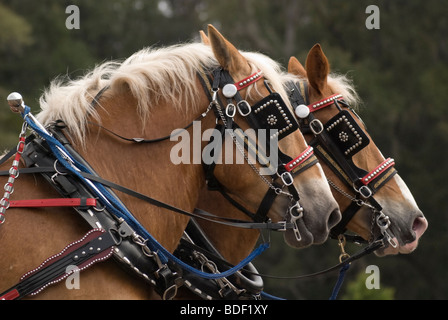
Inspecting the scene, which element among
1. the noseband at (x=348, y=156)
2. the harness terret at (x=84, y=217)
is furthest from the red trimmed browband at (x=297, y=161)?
the noseband at (x=348, y=156)

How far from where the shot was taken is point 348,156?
166 inches

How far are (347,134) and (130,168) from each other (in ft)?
5.27

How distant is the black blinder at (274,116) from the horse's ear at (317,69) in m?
1.06

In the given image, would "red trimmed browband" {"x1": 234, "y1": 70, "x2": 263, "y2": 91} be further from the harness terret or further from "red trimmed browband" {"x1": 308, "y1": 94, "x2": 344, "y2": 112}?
"red trimmed browband" {"x1": 308, "y1": 94, "x2": 344, "y2": 112}

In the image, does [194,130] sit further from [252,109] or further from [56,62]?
[56,62]

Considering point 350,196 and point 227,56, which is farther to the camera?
point 350,196

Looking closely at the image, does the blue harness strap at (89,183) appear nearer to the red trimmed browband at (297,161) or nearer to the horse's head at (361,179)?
the red trimmed browband at (297,161)

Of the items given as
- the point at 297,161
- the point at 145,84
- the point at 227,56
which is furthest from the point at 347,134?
the point at 145,84

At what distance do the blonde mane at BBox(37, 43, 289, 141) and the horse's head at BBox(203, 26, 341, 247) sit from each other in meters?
0.09

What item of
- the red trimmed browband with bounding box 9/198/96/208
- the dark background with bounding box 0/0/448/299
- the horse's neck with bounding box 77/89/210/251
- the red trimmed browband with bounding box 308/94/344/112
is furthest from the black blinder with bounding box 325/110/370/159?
the dark background with bounding box 0/0/448/299

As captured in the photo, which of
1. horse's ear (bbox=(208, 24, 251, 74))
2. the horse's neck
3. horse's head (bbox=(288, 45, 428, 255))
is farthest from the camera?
horse's head (bbox=(288, 45, 428, 255))

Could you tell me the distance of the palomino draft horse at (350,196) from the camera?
13.6ft

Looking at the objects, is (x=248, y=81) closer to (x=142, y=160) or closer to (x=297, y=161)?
(x=297, y=161)

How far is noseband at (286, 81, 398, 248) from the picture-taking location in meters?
4.17
